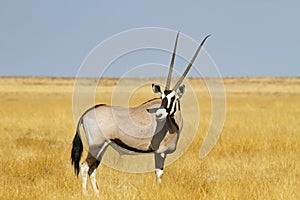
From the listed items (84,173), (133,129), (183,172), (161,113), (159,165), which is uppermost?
(161,113)

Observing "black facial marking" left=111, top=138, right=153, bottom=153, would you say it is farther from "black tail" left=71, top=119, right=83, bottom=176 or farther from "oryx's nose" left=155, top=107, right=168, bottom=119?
"oryx's nose" left=155, top=107, right=168, bottom=119

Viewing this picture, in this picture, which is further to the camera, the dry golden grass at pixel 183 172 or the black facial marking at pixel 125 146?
the black facial marking at pixel 125 146

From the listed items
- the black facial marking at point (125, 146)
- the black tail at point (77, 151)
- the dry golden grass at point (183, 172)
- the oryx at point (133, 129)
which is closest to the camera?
the dry golden grass at point (183, 172)

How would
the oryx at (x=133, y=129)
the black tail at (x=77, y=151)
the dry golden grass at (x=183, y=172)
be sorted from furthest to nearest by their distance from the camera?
1. the black tail at (x=77, y=151)
2. the oryx at (x=133, y=129)
3. the dry golden grass at (x=183, y=172)

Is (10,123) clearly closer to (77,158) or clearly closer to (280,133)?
(280,133)

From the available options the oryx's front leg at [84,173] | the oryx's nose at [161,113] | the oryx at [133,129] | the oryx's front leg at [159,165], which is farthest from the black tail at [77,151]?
the oryx's nose at [161,113]

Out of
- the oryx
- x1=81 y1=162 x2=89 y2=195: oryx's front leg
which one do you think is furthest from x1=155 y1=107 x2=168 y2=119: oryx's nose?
x1=81 y1=162 x2=89 y2=195: oryx's front leg

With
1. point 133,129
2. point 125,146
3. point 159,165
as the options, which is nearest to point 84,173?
point 125,146

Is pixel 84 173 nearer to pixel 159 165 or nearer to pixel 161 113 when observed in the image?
pixel 159 165

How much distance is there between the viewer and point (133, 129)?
8.34 meters

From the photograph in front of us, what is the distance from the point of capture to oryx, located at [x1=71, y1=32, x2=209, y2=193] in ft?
26.6

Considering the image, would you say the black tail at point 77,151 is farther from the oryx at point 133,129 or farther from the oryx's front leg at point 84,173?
the oryx's front leg at point 84,173

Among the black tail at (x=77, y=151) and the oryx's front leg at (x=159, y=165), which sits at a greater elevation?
the oryx's front leg at (x=159, y=165)

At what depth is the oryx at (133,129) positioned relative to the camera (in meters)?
8.09
